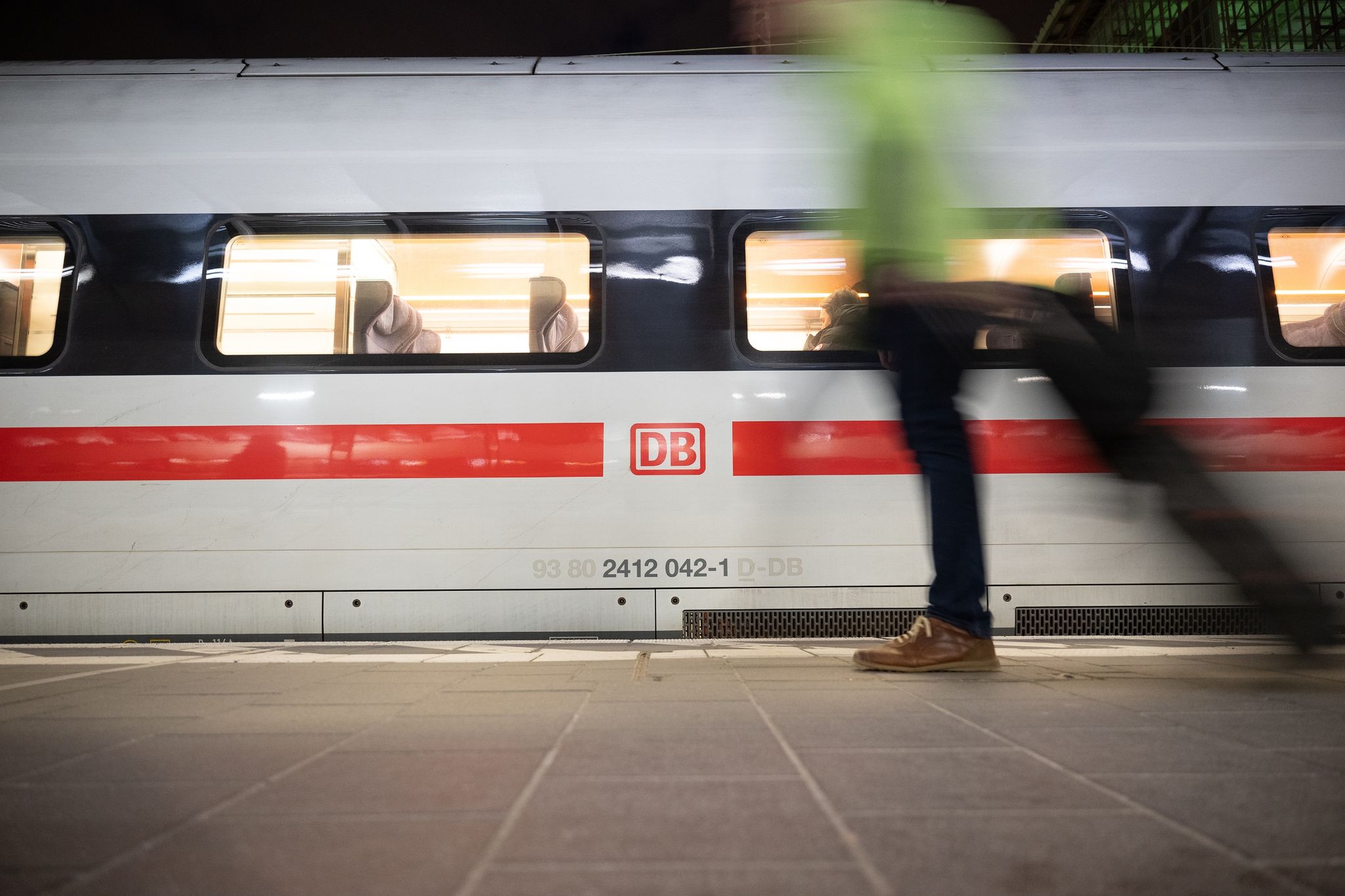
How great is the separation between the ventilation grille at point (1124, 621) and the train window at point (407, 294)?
7.79 ft

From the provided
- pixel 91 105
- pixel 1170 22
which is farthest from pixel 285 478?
pixel 1170 22

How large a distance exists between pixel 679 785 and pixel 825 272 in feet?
10.1

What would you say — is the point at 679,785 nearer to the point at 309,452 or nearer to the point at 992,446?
the point at 992,446

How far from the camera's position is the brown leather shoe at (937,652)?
2611 mm

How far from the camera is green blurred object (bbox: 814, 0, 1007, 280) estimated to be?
2.61 m

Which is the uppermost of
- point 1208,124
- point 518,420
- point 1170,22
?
point 1170,22

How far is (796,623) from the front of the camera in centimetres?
377

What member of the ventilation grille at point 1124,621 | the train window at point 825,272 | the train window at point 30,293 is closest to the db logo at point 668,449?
the train window at point 825,272

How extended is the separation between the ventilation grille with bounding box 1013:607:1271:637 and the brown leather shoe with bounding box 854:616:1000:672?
50.5 inches

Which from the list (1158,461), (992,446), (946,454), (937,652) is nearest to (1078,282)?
(992,446)

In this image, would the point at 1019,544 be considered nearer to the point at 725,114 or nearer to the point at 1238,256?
the point at 1238,256

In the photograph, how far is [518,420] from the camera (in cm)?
382

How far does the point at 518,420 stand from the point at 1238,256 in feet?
11.1

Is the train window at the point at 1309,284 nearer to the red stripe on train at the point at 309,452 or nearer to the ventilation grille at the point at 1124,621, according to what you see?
the ventilation grille at the point at 1124,621
